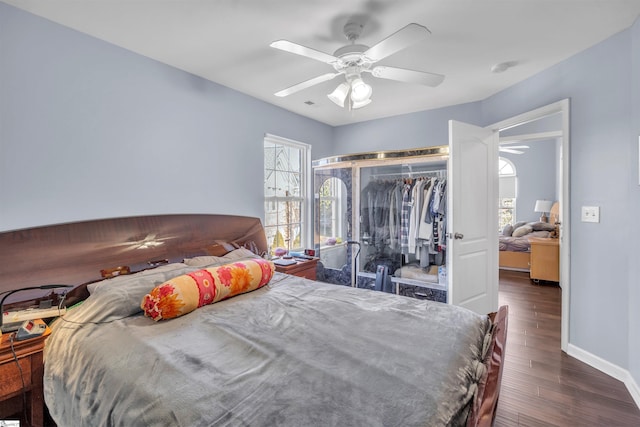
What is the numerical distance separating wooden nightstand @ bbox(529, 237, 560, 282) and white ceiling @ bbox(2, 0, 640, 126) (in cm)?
291

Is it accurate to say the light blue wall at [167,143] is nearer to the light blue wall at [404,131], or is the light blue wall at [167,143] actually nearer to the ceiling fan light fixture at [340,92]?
the light blue wall at [404,131]

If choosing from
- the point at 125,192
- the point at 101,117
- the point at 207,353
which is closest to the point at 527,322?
the point at 207,353

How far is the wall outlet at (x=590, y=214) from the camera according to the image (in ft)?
7.44

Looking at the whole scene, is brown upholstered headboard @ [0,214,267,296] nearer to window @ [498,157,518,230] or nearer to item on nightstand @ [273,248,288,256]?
item on nightstand @ [273,248,288,256]

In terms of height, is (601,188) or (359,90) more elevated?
(359,90)

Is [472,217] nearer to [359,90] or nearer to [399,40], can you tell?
[359,90]

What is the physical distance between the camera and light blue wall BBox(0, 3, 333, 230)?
1.75 metres

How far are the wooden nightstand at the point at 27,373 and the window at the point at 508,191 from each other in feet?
25.8

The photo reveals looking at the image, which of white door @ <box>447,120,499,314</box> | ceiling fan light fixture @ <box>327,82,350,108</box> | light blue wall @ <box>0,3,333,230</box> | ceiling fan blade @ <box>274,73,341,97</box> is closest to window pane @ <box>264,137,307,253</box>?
light blue wall @ <box>0,3,333,230</box>

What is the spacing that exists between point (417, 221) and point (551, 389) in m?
1.80

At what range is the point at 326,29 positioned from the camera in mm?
1979

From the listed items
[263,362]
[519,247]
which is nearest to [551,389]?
[263,362]

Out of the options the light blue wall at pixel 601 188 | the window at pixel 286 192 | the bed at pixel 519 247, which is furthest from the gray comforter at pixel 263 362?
the bed at pixel 519 247

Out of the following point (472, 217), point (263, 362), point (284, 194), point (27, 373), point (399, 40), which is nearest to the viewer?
point (263, 362)
